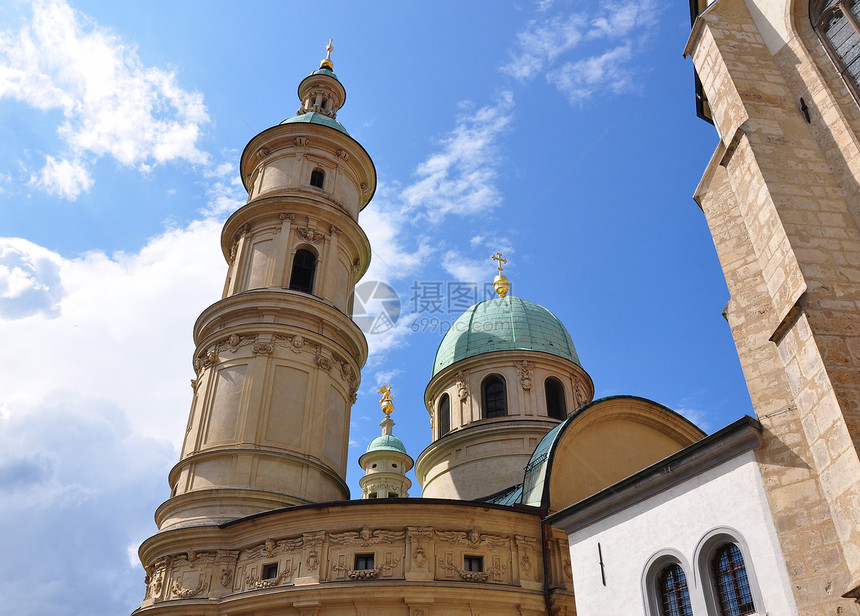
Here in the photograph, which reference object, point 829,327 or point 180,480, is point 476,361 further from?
point 829,327

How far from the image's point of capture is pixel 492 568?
17.2m

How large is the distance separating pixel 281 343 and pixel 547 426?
35.2ft

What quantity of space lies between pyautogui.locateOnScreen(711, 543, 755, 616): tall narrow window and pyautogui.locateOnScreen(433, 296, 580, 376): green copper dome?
745 inches

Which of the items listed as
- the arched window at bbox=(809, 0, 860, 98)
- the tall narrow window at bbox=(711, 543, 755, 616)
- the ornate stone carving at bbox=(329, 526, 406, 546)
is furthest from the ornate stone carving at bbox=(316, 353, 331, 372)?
the arched window at bbox=(809, 0, 860, 98)

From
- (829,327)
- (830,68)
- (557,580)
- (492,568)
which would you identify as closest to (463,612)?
(492,568)

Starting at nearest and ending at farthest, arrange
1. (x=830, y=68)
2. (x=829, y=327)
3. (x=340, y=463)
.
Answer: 1. (x=829, y=327)
2. (x=830, y=68)
3. (x=340, y=463)

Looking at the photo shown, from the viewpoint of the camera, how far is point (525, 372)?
28.7 metres

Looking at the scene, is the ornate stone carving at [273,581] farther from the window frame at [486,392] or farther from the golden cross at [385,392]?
the golden cross at [385,392]

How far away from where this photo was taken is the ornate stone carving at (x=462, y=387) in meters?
29.3

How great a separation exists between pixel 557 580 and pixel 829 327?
10553 millimetres

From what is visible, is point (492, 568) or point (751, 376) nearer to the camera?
point (751, 376)

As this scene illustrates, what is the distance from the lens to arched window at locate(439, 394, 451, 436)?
1185 inches

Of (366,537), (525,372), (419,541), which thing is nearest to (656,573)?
(419,541)

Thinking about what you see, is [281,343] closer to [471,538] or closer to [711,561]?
[471,538]
